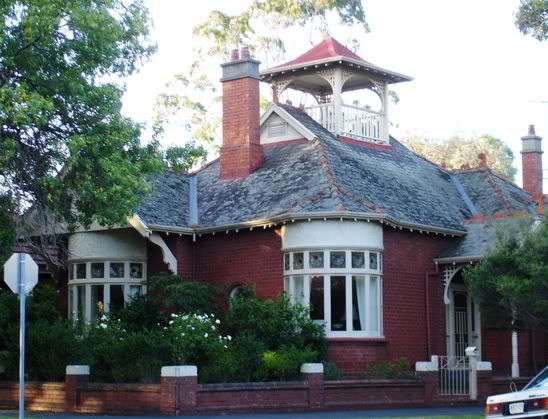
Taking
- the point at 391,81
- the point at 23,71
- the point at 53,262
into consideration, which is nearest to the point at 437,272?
the point at 391,81

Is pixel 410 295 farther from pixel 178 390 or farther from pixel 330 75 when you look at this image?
pixel 178 390

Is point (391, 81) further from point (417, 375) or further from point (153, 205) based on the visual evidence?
point (417, 375)

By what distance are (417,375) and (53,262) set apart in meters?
9.58

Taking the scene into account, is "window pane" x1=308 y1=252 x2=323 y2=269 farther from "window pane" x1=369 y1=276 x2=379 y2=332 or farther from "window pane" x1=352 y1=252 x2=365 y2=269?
"window pane" x1=369 y1=276 x2=379 y2=332

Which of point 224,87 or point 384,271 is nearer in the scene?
point 384,271

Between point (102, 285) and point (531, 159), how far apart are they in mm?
14669

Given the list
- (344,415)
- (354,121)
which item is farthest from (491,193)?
(344,415)

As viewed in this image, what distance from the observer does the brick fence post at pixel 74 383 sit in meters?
23.9

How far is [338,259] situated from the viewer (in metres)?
27.2

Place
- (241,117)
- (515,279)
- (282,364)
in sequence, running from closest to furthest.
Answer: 1. (515,279)
2. (282,364)
3. (241,117)

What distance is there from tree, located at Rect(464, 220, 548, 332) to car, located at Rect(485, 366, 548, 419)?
623cm

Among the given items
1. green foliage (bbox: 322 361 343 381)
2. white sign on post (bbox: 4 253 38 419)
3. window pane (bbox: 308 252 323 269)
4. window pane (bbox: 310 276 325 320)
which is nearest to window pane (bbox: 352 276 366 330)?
window pane (bbox: 310 276 325 320)

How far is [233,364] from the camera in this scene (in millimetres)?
23766

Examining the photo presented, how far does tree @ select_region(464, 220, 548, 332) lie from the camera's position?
2336 cm
